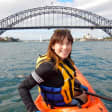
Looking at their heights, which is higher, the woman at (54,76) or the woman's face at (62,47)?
the woman's face at (62,47)

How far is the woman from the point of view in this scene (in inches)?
78.7

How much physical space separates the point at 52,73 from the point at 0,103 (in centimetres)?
253

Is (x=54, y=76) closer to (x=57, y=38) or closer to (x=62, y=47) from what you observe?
(x=62, y=47)

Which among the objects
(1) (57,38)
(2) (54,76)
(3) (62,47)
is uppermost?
(1) (57,38)

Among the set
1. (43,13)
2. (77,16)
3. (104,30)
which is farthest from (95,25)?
(43,13)

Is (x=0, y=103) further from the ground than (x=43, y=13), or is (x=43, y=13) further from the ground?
(x=43, y=13)

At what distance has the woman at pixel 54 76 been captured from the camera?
2000 millimetres

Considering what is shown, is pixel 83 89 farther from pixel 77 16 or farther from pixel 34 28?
pixel 77 16

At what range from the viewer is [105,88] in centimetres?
503

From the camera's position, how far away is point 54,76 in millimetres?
2121

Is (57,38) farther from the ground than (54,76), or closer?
farther from the ground

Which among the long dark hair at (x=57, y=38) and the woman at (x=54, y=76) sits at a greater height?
the long dark hair at (x=57, y=38)

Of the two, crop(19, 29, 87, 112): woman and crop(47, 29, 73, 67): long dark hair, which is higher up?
crop(47, 29, 73, 67): long dark hair

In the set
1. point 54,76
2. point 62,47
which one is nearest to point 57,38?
point 62,47
